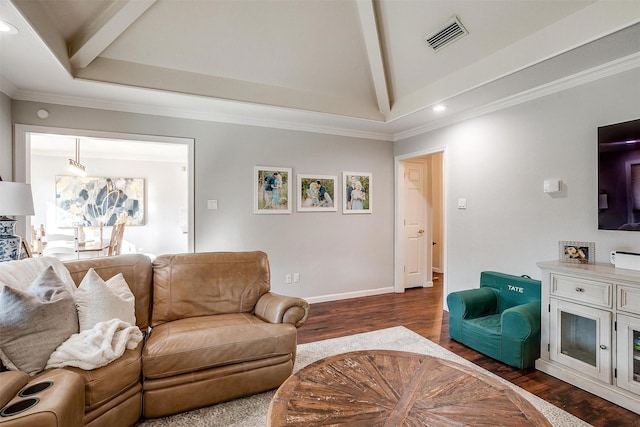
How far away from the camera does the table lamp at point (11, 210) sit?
2283 mm

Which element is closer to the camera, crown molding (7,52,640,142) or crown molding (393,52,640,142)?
crown molding (393,52,640,142)

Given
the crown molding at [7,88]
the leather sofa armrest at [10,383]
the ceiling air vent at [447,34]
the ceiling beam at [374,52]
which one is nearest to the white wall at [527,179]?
the ceiling beam at [374,52]

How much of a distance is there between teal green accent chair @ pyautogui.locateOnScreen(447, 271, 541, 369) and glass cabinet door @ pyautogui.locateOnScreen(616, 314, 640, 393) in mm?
517

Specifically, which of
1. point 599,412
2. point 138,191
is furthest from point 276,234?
point 138,191

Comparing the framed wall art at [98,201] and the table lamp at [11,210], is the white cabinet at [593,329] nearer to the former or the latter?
the table lamp at [11,210]

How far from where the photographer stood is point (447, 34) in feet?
9.39

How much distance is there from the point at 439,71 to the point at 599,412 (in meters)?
3.09

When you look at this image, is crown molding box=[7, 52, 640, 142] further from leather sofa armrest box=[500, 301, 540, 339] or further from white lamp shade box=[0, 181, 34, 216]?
leather sofa armrest box=[500, 301, 540, 339]

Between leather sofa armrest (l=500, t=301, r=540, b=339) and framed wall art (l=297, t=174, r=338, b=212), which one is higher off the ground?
framed wall art (l=297, t=174, r=338, b=212)

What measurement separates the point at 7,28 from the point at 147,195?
17.9 feet

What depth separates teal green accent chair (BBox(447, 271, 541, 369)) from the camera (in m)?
2.55

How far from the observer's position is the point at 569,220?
285cm

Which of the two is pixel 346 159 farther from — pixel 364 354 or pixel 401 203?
pixel 364 354

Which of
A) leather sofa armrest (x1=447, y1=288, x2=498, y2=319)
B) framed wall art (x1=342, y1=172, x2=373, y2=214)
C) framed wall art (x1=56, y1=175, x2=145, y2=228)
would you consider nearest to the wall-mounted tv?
leather sofa armrest (x1=447, y1=288, x2=498, y2=319)
